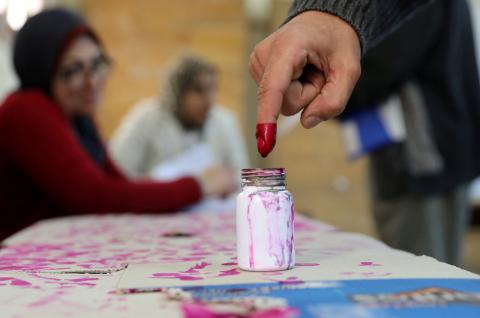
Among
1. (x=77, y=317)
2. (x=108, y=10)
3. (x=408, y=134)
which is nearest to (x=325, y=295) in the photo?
(x=77, y=317)

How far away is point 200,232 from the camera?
4.39 ft

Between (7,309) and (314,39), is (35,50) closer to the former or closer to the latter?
(314,39)

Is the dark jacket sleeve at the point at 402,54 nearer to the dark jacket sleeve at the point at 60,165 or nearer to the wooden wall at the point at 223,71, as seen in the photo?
the dark jacket sleeve at the point at 60,165

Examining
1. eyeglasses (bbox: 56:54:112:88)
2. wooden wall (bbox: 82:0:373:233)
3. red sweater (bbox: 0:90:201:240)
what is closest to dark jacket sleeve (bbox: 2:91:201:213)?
red sweater (bbox: 0:90:201:240)

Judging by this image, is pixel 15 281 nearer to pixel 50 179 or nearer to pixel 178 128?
pixel 50 179

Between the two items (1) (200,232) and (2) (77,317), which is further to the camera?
(1) (200,232)

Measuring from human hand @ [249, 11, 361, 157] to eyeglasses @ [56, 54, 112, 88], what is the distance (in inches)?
47.5

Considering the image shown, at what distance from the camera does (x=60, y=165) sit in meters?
1.75

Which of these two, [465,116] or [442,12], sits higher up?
[442,12]

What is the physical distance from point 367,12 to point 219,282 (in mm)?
475

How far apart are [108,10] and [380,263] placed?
4.12 m

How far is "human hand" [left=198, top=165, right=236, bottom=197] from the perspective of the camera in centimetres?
201

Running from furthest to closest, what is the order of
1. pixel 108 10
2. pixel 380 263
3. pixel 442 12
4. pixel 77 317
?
pixel 108 10, pixel 442 12, pixel 380 263, pixel 77 317

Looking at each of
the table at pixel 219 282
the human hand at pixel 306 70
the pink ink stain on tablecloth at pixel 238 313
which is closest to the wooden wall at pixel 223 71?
the table at pixel 219 282
